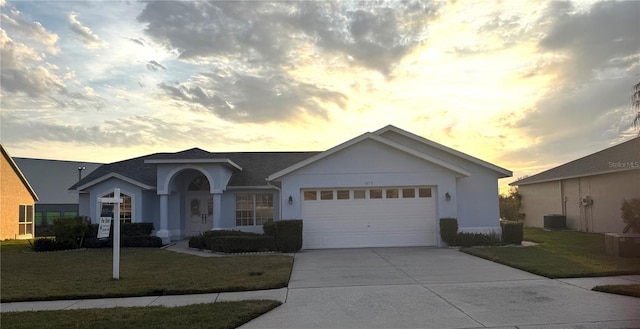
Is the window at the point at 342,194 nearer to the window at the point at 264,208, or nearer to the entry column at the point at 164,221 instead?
the window at the point at 264,208

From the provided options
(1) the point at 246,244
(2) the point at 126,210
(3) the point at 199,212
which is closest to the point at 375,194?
(1) the point at 246,244

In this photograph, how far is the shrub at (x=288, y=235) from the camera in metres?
17.4

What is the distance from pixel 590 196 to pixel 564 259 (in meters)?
12.6

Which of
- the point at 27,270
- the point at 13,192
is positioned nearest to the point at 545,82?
the point at 27,270

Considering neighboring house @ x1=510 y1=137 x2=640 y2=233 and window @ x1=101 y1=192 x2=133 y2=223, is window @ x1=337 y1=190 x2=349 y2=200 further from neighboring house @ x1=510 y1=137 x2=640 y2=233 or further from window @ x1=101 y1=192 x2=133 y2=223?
neighboring house @ x1=510 y1=137 x2=640 y2=233

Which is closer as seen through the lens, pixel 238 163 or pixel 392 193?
pixel 392 193

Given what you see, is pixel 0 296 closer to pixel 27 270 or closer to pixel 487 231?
pixel 27 270

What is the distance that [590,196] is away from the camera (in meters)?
24.5

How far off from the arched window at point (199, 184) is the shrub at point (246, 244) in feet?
24.5

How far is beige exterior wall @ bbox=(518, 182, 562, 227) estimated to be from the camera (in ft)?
93.5

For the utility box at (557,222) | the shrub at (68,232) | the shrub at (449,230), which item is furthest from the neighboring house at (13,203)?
the utility box at (557,222)

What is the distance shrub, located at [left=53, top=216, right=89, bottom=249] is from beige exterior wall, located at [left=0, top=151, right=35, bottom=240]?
11255mm

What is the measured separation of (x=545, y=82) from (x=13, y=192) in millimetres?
30215

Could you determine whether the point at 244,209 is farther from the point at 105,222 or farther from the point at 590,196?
the point at 590,196
